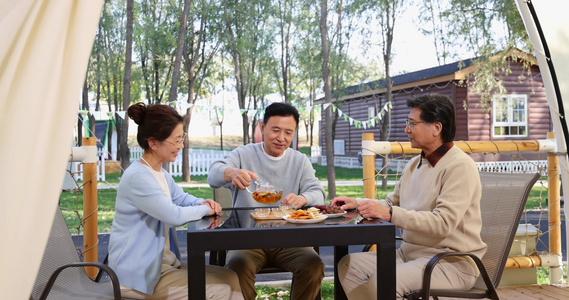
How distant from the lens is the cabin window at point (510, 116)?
16.4 m

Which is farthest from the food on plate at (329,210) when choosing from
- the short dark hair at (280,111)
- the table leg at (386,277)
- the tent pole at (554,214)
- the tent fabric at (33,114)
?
the tent pole at (554,214)

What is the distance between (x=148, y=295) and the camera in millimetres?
2348

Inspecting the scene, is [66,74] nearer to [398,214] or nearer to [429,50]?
[398,214]

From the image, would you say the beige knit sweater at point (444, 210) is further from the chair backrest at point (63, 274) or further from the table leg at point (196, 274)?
the chair backrest at point (63, 274)

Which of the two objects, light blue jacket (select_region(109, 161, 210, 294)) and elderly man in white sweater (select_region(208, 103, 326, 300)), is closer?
light blue jacket (select_region(109, 161, 210, 294))

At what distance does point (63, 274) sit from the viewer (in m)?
2.67

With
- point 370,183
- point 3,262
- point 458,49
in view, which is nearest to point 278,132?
point 370,183

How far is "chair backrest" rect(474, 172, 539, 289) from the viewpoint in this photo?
8.87 ft

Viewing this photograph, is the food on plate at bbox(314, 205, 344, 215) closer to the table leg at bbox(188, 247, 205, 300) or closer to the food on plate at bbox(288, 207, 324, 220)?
→ the food on plate at bbox(288, 207, 324, 220)

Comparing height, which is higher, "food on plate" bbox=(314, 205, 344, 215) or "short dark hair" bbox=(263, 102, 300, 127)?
"short dark hair" bbox=(263, 102, 300, 127)

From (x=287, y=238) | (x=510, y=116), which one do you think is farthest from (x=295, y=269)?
(x=510, y=116)

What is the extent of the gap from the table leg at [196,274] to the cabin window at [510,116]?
15818mm

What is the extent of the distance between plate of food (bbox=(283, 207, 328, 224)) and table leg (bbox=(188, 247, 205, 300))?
429 millimetres

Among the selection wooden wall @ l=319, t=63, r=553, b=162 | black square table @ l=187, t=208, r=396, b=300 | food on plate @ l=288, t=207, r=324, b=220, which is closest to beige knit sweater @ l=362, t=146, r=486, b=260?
black square table @ l=187, t=208, r=396, b=300
